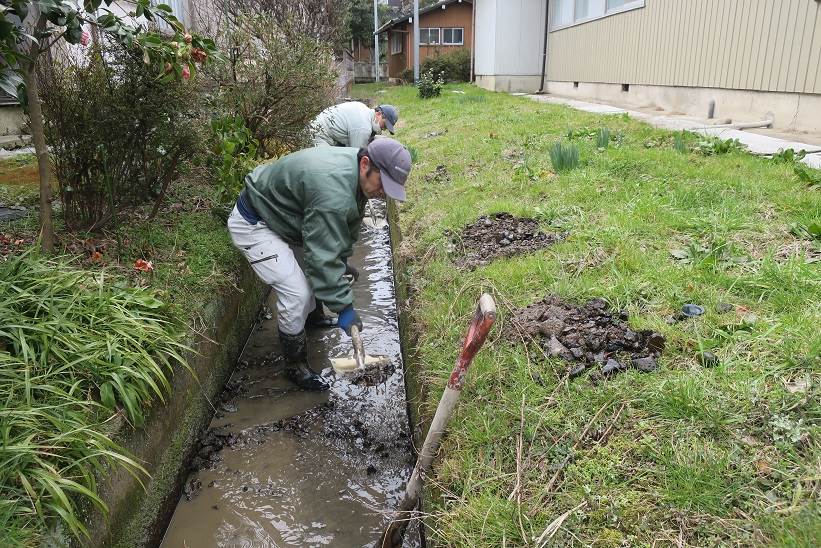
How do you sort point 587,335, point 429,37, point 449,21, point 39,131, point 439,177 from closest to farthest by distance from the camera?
point 587,335
point 39,131
point 439,177
point 449,21
point 429,37

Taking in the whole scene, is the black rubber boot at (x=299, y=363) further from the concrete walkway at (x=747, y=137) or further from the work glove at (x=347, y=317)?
the concrete walkway at (x=747, y=137)

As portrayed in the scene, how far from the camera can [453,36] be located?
30453 mm

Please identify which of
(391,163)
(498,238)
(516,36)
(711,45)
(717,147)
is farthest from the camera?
(516,36)

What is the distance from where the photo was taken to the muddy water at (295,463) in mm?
2635

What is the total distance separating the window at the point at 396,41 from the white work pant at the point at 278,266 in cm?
3399

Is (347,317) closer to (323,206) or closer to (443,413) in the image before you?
(323,206)

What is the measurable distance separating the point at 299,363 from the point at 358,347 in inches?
18.7

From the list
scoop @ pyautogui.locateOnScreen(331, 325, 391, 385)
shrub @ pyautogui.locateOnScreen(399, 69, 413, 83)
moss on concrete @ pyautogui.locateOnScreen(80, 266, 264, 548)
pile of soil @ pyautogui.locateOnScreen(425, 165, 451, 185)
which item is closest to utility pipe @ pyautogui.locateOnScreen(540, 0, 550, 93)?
shrub @ pyautogui.locateOnScreen(399, 69, 413, 83)

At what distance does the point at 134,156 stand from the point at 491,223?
2646 millimetres

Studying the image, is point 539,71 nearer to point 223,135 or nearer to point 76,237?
point 223,135

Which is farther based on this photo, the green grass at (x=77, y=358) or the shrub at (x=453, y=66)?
the shrub at (x=453, y=66)

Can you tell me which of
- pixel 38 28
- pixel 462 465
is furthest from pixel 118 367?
pixel 38 28

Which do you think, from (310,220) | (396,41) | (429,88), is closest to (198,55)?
(310,220)

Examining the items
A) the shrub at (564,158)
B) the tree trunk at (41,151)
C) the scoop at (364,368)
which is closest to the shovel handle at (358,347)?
the scoop at (364,368)
